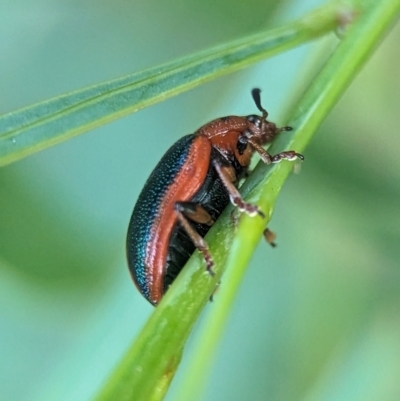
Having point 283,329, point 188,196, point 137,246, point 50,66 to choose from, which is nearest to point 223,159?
point 188,196

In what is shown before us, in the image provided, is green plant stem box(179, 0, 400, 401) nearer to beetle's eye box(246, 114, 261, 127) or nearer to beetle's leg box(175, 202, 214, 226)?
beetle's leg box(175, 202, 214, 226)

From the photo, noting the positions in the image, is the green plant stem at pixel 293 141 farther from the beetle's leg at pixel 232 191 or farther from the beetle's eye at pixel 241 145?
the beetle's eye at pixel 241 145

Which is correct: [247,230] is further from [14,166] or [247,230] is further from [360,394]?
[14,166]

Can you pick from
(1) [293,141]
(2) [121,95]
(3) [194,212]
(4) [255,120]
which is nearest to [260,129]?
(4) [255,120]

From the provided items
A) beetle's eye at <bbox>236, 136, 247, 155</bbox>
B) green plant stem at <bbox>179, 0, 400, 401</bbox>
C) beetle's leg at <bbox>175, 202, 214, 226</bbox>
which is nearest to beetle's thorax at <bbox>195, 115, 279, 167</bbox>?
beetle's eye at <bbox>236, 136, 247, 155</bbox>

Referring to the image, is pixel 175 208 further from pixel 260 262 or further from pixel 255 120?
pixel 260 262
